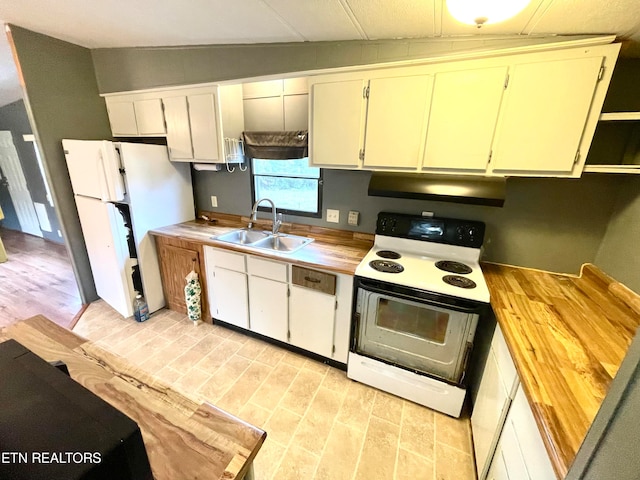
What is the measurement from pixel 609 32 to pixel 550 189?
2.74 ft

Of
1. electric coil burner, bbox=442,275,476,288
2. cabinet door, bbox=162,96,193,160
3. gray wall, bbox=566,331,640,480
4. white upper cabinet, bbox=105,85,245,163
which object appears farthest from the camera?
cabinet door, bbox=162,96,193,160

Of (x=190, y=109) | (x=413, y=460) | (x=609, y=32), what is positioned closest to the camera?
(x=609, y=32)

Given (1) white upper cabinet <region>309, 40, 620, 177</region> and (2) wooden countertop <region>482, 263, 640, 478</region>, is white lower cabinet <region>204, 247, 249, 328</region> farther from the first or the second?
(2) wooden countertop <region>482, 263, 640, 478</region>

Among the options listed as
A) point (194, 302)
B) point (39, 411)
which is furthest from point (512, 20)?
point (194, 302)

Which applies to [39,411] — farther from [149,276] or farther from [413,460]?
[149,276]

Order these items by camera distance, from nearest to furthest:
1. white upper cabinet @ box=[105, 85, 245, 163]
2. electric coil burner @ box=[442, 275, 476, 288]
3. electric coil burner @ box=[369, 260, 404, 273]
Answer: electric coil burner @ box=[442, 275, 476, 288], electric coil burner @ box=[369, 260, 404, 273], white upper cabinet @ box=[105, 85, 245, 163]

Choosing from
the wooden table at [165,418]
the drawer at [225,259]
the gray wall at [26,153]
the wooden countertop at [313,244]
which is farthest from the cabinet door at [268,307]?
the gray wall at [26,153]

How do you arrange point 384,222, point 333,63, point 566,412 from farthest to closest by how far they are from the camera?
point 384,222, point 333,63, point 566,412

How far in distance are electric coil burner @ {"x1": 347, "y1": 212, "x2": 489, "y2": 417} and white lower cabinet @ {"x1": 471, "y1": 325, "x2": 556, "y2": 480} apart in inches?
6.6

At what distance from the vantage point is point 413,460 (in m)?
1.55

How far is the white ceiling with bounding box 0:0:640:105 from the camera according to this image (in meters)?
1.23

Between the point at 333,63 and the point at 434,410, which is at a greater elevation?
the point at 333,63

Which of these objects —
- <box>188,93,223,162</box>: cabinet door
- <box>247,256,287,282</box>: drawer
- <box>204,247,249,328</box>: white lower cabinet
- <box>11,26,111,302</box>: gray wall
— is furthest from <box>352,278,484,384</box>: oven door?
<box>11,26,111,302</box>: gray wall

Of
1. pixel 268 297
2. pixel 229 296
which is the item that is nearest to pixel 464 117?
pixel 268 297
